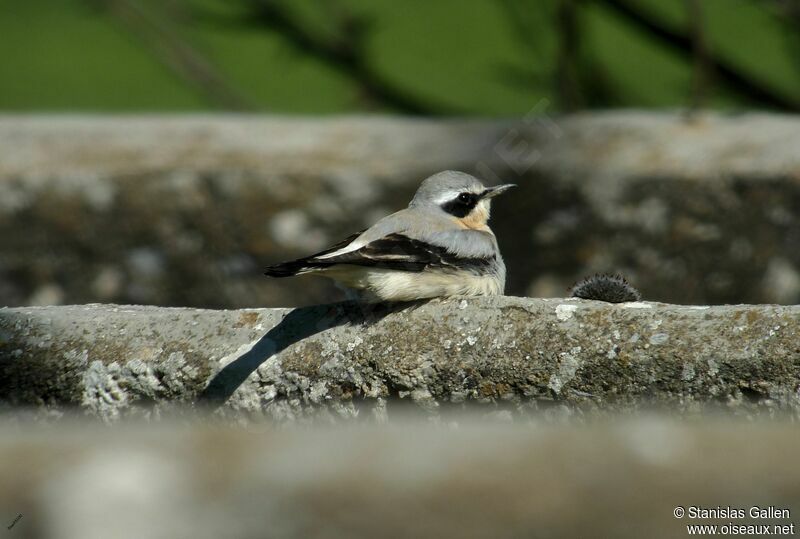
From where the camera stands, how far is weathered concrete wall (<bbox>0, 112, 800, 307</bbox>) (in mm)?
4586

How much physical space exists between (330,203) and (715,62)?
7.84ft

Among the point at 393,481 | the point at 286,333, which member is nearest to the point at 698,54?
the point at 286,333

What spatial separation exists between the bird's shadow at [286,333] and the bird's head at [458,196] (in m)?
1.25

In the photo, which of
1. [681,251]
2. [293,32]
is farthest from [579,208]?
[293,32]

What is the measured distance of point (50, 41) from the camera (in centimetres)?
682

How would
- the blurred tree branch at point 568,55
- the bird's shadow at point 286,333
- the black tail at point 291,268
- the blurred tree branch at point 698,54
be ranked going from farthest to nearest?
the blurred tree branch at point 568,55 < the blurred tree branch at point 698,54 < the black tail at point 291,268 < the bird's shadow at point 286,333

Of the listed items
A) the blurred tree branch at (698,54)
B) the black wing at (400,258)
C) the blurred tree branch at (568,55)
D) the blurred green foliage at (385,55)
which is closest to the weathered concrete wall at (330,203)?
the blurred tree branch at (698,54)

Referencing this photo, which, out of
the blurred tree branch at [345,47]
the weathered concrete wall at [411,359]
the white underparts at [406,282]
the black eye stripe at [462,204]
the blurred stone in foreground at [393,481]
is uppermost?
the blurred tree branch at [345,47]

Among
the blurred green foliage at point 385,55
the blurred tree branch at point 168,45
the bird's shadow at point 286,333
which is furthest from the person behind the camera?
the blurred tree branch at point 168,45

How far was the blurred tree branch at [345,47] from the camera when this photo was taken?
20.7 feet

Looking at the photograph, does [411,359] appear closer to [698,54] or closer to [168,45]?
[698,54]

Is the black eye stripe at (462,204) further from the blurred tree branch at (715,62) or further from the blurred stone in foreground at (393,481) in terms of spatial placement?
the blurred stone in foreground at (393,481)

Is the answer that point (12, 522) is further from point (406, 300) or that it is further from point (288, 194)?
point (288, 194)

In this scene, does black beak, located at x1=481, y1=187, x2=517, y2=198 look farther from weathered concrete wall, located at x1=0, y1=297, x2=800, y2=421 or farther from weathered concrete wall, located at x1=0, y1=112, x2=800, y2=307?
weathered concrete wall, located at x1=0, y1=297, x2=800, y2=421
